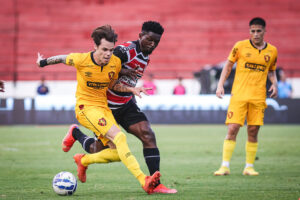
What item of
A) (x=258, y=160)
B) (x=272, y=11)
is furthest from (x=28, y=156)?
(x=272, y=11)

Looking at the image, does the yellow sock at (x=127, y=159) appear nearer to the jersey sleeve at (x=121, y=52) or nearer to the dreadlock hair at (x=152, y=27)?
the jersey sleeve at (x=121, y=52)

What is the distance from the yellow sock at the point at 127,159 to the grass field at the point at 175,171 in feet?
0.81

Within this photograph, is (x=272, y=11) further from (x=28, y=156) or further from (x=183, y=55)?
(x=28, y=156)

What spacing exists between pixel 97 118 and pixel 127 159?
0.60m

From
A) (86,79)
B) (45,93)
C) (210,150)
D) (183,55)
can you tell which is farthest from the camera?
(183,55)

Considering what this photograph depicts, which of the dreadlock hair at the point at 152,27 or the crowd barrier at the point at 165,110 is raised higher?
the dreadlock hair at the point at 152,27

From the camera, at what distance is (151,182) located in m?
5.62

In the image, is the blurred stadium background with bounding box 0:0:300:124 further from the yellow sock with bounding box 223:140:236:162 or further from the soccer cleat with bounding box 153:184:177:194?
the soccer cleat with bounding box 153:184:177:194

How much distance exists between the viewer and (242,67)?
7895mm

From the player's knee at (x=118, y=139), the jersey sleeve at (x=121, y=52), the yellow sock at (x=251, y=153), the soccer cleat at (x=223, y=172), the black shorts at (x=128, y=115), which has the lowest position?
the soccer cleat at (x=223, y=172)

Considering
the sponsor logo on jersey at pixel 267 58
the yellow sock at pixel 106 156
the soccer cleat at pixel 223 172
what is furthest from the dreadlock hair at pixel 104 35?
the sponsor logo on jersey at pixel 267 58

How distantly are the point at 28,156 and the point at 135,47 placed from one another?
15.2 feet

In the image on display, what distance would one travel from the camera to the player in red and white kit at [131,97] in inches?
244

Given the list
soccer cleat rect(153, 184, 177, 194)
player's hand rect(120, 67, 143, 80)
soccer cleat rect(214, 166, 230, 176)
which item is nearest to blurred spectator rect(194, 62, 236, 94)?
soccer cleat rect(214, 166, 230, 176)
